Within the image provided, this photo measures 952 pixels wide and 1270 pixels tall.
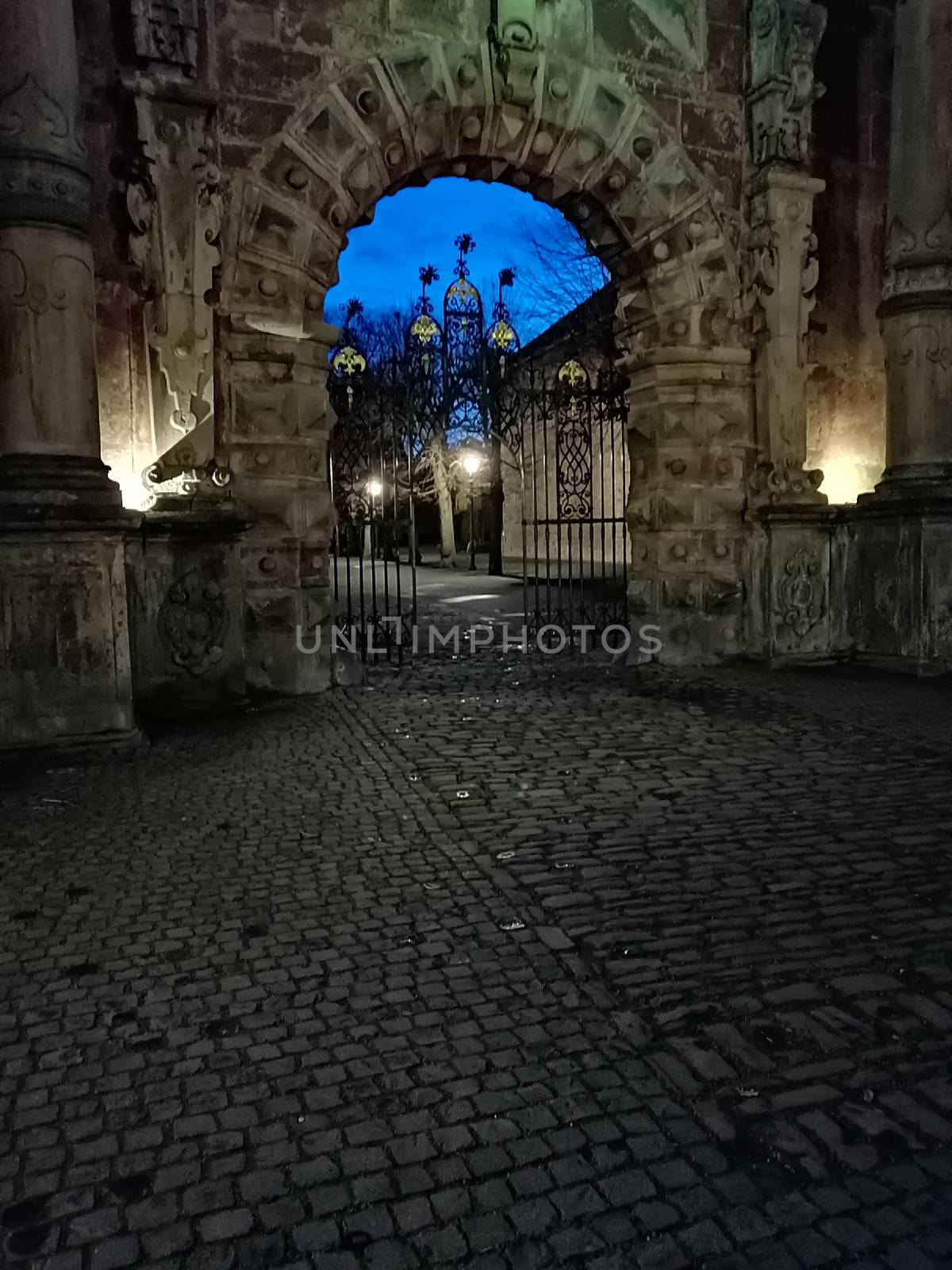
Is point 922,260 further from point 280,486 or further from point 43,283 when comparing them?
point 43,283

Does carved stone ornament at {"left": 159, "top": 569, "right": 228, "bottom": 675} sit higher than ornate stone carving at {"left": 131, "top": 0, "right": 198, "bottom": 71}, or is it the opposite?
ornate stone carving at {"left": 131, "top": 0, "right": 198, "bottom": 71}

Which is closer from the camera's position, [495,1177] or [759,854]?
[495,1177]

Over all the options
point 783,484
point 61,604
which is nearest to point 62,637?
point 61,604

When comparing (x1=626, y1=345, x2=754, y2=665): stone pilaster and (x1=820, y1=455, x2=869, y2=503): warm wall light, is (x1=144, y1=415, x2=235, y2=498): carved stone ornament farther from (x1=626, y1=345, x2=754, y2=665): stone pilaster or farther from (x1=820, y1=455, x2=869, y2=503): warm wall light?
(x1=820, y1=455, x2=869, y2=503): warm wall light

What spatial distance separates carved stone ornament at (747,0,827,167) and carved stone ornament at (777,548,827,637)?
3.58m

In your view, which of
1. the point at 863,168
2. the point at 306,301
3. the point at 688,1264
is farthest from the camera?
the point at 863,168

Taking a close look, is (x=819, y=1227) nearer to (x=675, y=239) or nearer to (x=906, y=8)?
(x=675, y=239)

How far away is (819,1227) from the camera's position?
195 centimetres

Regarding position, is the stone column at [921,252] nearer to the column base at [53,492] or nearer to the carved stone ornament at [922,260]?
the carved stone ornament at [922,260]

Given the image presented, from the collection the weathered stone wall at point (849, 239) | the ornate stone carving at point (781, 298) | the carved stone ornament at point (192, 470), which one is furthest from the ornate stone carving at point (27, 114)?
the weathered stone wall at point (849, 239)

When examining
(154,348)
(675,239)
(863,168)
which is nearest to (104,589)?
(154,348)

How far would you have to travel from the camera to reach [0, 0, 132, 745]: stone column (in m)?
5.70

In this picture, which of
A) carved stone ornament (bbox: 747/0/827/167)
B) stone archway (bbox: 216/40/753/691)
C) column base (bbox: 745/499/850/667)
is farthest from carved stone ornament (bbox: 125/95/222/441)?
column base (bbox: 745/499/850/667)

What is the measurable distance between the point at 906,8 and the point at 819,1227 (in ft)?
32.6
